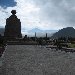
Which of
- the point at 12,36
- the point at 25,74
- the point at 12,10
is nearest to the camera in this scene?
the point at 25,74

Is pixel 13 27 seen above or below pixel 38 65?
above

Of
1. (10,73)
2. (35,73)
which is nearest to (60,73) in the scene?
(35,73)

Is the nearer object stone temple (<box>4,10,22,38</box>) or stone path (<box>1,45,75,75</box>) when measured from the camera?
stone path (<box>1,45,75,75</box>)

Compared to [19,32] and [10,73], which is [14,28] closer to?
[19,32]

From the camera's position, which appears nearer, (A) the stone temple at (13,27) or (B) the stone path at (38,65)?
(B) the stone path at (38,65)

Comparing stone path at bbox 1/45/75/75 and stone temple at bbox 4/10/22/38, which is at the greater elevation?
stone temple at bbox 4/10/22/38

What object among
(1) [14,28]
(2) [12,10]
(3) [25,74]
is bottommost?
(3) [25,74]

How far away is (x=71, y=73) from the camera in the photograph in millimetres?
12539

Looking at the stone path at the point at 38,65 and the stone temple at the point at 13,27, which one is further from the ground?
the stone temple at the point at 13,27

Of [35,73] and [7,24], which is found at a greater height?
[7,24]

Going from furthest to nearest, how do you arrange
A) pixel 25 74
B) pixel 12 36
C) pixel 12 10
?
pixel 12 10 → pixel 12 36 → pixel 25 74

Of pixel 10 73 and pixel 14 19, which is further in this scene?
pixel 14 19

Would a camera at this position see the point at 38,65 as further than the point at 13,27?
No

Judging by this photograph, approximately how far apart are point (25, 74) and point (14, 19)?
274 feet
